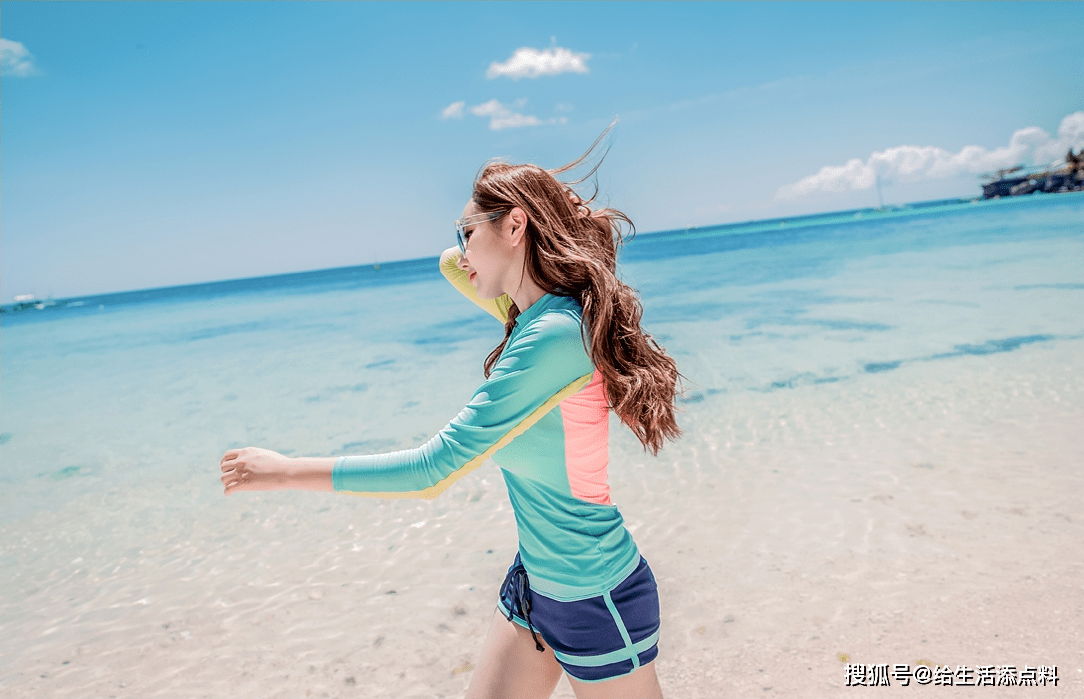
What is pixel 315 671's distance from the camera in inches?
145

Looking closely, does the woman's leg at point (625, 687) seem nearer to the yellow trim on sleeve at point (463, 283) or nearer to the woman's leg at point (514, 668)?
the woman's leg at point (514, 668)

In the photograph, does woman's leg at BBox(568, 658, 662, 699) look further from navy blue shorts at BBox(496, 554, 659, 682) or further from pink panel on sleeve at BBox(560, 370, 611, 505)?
pink panel on sleeve at BBox(560, 370, 611, 505)

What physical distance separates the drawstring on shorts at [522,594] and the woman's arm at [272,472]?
0.67 metres

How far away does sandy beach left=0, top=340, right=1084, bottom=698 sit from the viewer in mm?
3443

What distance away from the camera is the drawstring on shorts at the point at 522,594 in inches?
72.5

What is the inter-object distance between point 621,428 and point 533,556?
5.85 m

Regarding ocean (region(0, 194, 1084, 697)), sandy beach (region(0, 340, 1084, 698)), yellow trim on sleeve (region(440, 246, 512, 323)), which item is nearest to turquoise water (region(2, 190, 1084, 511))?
ocean (region(0, 194, 1084, 697))

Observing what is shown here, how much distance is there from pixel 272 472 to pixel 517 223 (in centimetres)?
80

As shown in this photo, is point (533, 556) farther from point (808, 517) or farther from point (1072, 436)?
point (1072, 436)

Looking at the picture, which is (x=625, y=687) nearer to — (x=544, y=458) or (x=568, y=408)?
(x=544, y=458)

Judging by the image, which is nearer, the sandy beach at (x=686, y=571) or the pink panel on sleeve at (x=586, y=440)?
the pink panel on sleeve at (x=586, y=440)

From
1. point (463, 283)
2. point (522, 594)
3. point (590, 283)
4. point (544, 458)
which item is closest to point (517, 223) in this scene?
point (590, 283)

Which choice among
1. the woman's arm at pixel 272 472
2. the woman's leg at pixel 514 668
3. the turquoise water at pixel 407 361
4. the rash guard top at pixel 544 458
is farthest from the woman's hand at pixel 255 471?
the turquoise water at pixel 407 361

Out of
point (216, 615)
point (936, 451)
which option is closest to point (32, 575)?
point (216, 615)
